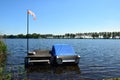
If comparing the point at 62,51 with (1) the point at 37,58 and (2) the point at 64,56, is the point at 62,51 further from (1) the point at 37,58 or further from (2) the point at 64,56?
(1) the point at 37,58

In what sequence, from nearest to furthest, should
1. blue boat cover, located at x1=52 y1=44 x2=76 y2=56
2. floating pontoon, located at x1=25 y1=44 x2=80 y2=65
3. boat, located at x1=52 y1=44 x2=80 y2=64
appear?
boat, located at x1=52 y1=44 x2=80 y2=64
floating pontoon, located at x1=25 y1=44 x2=80 y2=65
blue boat cover, located at x1=52 y1=44 x2=76 y2=56

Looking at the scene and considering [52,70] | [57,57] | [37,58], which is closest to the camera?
[52,70]

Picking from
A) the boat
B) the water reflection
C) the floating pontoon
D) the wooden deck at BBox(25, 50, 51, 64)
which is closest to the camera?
the water reflection

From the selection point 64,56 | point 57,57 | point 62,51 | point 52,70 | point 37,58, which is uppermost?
point 62,51

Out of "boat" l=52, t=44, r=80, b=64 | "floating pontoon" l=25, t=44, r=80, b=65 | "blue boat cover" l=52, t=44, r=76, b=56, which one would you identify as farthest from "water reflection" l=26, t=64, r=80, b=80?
"blue boat cover" l=52, t=44, r=76, b=56

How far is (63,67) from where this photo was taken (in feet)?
100

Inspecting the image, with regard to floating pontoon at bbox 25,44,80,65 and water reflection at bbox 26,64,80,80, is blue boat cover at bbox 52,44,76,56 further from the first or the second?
water reflection at bbox 26,64,80,80

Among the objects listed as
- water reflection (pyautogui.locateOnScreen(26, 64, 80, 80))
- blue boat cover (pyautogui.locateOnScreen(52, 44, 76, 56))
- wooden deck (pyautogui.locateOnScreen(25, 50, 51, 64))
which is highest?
blue boat cover (pyautogui.locateOnScreen(52, 44, 76, 56))

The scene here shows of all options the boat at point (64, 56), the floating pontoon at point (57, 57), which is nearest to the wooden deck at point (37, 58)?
the floating pontoon at point (57, 57)

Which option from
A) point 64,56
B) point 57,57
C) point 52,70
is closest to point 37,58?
point 57,57

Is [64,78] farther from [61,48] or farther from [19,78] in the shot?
[61,48]

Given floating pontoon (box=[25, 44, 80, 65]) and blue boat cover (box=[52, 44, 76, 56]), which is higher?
blue boat cover (box=[52, 44, 76, 56])

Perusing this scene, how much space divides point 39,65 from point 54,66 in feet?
8.02

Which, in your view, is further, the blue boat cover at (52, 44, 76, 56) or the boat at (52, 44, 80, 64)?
the blue boat cover at (52, 44, 76, 56)
